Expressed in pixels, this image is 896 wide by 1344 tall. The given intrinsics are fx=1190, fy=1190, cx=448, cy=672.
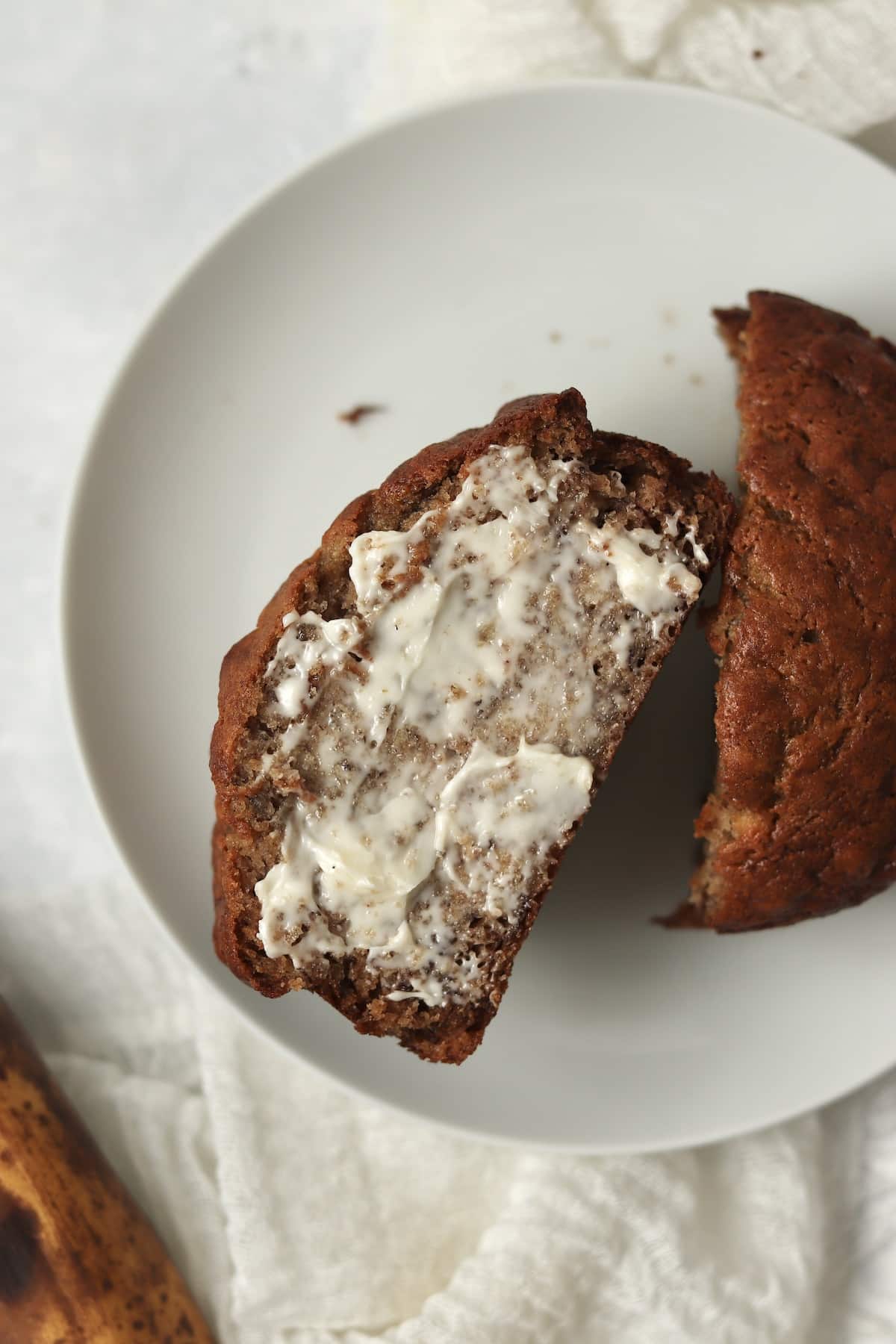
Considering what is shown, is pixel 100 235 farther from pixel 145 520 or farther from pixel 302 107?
pixel 145 520

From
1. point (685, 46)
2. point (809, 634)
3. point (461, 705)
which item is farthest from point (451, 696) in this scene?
point (685, 46)

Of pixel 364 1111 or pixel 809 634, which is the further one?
pixel 364 1111

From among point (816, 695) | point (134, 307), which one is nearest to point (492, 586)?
point (816, 695)

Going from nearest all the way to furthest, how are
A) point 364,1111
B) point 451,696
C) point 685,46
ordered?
point 451,696 → point 685,46 → point 364,1111

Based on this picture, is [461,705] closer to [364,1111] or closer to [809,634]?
[809,634]

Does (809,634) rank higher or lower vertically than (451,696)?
higher

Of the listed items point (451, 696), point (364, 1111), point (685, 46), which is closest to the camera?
point (451, 696)

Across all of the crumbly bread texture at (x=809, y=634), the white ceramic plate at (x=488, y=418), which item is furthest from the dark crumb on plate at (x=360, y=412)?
the crumbly bread texture at (x=809, y=634)
